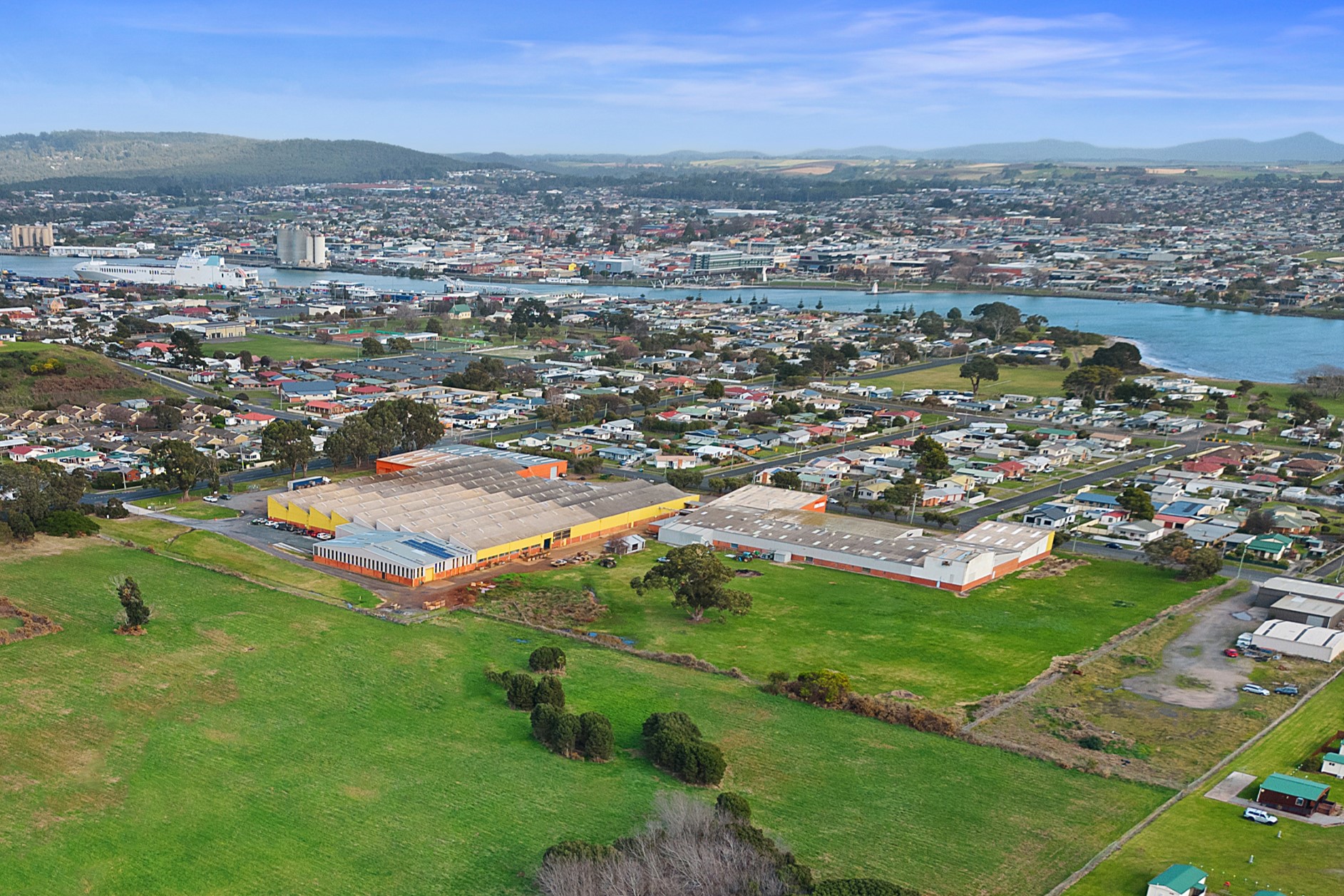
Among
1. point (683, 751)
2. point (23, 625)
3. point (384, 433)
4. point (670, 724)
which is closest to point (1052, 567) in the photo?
point (670, 724)

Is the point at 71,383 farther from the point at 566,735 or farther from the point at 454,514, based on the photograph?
the point at 566,735

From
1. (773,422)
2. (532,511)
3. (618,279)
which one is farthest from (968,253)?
(532,511)

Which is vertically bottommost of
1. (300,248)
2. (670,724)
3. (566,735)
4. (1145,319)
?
(566,735)

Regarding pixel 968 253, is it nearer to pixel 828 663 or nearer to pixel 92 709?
pixel 828 663

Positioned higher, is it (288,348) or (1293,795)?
(288,348)

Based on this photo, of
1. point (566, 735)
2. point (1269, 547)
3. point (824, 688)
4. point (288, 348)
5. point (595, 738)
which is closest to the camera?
point (595, 738)

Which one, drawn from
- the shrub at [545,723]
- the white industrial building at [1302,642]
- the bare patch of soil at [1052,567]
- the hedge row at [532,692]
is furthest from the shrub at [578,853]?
the bare patch of soil at [1052,567]

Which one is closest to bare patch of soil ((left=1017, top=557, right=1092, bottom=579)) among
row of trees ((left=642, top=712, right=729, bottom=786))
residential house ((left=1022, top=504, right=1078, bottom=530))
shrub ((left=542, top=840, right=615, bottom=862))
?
residential house ((left=1022, top=504, right=1078, bottom=530))
